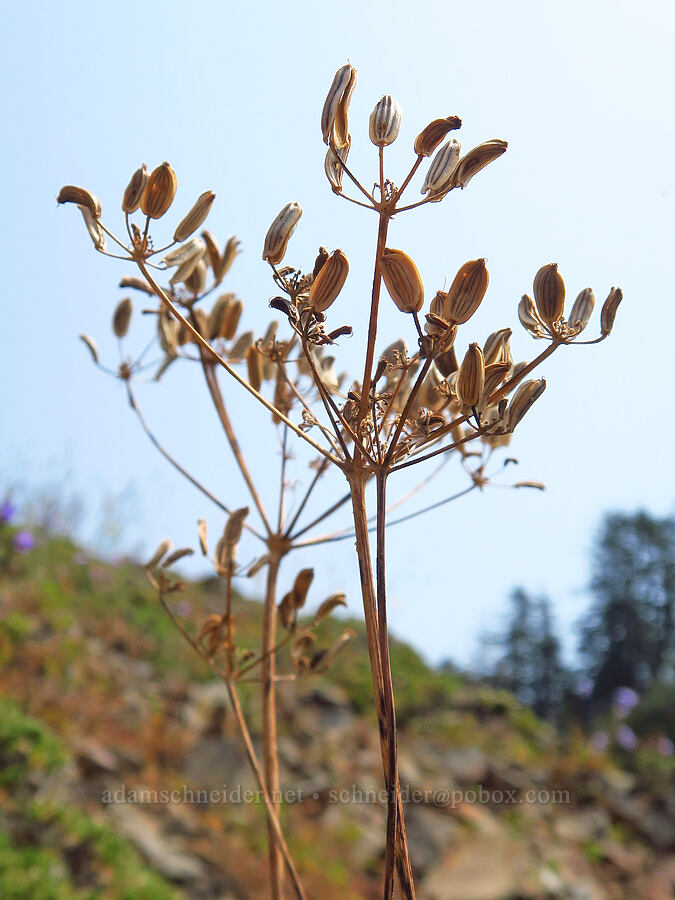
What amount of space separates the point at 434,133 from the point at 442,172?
0.03m

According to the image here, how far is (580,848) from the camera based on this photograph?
14.1 feet

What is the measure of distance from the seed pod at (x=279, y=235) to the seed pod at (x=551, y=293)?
154 mm

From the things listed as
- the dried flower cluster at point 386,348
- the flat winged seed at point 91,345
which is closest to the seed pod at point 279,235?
the dried flower cluster at point 386,348

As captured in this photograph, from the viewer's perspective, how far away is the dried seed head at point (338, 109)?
1.39ft

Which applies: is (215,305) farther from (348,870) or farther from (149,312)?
(348,870)

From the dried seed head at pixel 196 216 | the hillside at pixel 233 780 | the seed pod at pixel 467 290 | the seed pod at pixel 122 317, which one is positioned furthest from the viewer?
the hillside at pixel 233 780

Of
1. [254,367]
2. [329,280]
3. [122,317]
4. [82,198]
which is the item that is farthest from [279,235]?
[122,317]

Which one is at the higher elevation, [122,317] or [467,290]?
[122,317]

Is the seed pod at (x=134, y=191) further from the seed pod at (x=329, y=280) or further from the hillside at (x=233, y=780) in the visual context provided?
the hillside at (x=233, y=780)

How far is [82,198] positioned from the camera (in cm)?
47

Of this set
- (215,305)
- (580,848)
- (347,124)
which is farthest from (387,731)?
(580,848)

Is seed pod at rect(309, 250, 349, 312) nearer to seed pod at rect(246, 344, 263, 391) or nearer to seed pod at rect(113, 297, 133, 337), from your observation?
seed pod at rect(246, 344, 263, 391)

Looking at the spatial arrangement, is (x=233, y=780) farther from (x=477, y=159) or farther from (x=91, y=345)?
(x=477, y=159)

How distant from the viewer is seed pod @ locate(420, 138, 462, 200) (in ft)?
1.42
